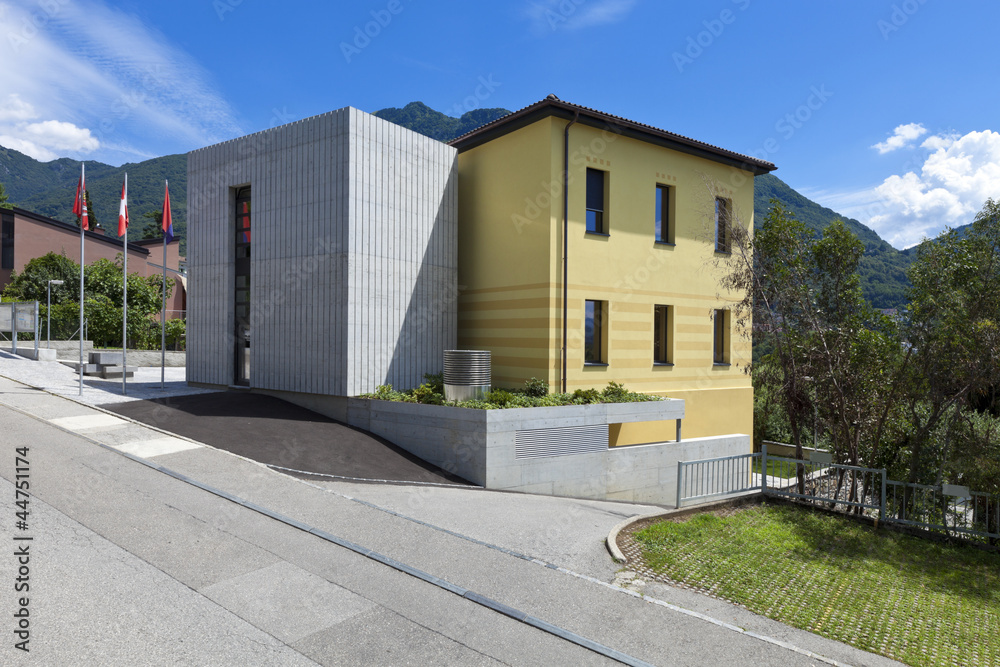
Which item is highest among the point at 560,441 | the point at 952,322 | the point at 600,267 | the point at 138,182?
the point at 138,182

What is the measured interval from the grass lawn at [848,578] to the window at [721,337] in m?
8.95

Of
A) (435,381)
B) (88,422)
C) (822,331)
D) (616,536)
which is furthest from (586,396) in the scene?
(88,422)

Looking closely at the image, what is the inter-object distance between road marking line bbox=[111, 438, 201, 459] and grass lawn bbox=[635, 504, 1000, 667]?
891 centimetres

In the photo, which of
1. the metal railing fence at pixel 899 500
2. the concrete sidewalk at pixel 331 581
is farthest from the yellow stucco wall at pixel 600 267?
the concrete sidewalk at pixel 331 581

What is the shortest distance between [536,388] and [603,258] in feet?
14.8

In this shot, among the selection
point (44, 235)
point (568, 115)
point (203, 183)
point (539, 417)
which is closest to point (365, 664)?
point (539, 417)

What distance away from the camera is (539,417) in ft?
43.4

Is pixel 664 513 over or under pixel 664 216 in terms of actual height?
under

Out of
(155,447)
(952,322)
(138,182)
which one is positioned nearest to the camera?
(155,447)

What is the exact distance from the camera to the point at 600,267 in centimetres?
1661

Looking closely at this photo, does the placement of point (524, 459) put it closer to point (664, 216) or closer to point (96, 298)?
point (664, 216)

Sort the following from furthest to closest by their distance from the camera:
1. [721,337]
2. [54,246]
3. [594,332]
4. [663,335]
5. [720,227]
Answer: [54,246] < [721,337] < [720,227] < [663,335] < [594,332]

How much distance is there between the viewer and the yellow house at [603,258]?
15.8m

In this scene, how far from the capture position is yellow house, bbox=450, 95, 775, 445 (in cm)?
1577
